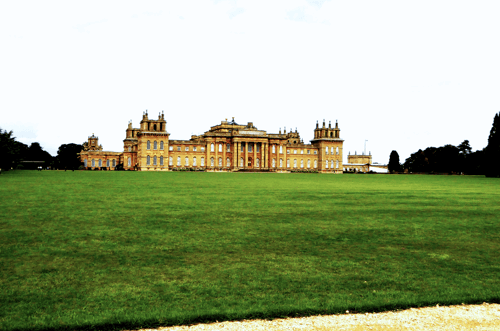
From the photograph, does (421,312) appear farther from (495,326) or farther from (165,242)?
(165,242)

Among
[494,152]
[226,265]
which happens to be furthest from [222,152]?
[226,265]

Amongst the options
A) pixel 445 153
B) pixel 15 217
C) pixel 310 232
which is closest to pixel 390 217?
pixel 310 232

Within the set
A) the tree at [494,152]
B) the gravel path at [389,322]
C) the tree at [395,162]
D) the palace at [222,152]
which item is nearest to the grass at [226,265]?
the gravel path at [389,322]

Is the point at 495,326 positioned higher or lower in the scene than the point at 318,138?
lower

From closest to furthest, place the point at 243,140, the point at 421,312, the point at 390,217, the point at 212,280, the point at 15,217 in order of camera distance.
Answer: the point at 421,312, the point at 212,280, the point at 15,217, the point at 390,217, the point at 243,140

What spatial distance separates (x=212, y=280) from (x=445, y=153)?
101919 mm

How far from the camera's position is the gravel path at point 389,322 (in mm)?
5762

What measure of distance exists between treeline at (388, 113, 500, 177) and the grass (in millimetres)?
59474

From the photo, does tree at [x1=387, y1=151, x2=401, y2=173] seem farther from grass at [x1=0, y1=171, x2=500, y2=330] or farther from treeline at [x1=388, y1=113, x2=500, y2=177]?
grass at [x1=0, y1=171, x2=500, y2=330]

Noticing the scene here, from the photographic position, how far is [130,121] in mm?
124688

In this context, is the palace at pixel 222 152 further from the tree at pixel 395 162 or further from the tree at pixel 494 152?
the tree at pixel 494 152

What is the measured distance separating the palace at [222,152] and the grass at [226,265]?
90.6m

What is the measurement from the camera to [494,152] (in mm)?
65938

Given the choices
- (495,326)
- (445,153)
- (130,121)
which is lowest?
(495,326)
